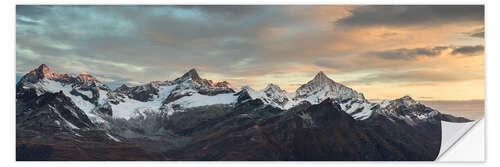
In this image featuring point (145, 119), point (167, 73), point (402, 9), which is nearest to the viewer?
point (402, 9)

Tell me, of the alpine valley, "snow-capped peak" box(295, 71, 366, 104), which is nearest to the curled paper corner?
the alpine valley

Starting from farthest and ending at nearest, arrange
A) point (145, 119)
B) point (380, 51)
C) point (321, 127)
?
point (145, 119)
point (321, 127)
point (380, 51)

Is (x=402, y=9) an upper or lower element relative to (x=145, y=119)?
upper

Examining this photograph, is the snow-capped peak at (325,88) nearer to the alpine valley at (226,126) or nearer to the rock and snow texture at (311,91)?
the rock and snow texture at (311,91)

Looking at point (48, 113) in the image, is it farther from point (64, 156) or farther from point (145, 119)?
point (145, 119)

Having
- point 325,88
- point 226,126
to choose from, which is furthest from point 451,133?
point 226,126

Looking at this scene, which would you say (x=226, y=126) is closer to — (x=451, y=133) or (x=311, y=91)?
(x=311, y=91)
